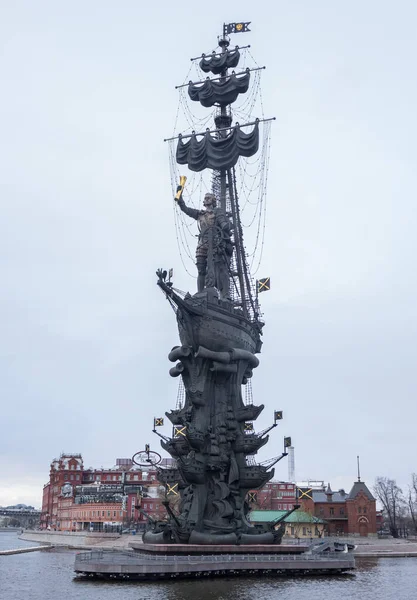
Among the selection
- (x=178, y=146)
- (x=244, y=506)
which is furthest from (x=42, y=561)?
(x=178, y=146)

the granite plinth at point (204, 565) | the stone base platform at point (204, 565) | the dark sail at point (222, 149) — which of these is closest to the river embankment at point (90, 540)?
the stone base platform at point (204, 565)

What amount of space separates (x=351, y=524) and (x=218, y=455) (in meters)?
64.1

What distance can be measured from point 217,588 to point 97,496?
108847 mm

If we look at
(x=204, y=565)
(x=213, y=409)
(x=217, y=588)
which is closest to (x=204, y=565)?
(x=204, y=565)

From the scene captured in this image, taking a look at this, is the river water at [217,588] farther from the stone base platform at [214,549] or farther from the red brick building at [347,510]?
the red brick building at [347,510]

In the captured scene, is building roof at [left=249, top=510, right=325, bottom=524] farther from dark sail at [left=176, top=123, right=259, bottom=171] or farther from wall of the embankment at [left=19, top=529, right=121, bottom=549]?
dark sail at [left=176, top=123, right=259, bottom=171]

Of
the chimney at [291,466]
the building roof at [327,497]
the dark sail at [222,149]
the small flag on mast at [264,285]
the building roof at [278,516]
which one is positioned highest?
the dark sail at [222,149]

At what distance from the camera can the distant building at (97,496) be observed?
136 meters

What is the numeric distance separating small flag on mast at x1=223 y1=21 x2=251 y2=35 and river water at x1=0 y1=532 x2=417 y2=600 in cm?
6179

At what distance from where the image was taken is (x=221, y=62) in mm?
77188

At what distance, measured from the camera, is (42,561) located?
7069cm

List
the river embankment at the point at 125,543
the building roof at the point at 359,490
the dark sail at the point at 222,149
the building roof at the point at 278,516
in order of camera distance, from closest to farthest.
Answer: the dark sail at the point at 222,149, the river embankment at the point at 125,543, the building roof at the point at 278,516, the building roof at the point at 359,490

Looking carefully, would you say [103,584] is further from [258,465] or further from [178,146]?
[178,146]

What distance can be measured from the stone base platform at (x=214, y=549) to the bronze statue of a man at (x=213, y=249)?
22.9 metres
